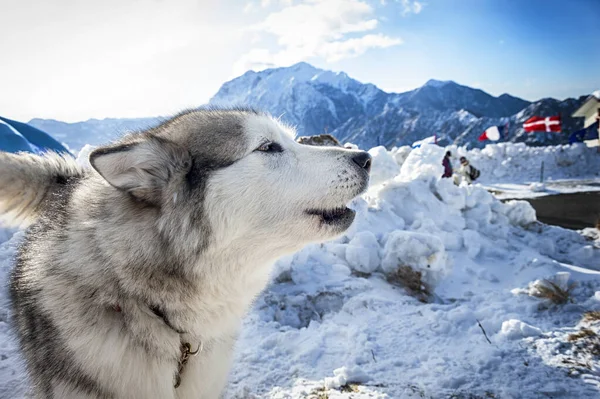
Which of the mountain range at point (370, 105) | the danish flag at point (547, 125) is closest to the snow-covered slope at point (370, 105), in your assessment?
the mountain range at point (370, 105)

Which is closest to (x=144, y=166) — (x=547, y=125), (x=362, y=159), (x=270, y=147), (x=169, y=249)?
(x=169, y=249)

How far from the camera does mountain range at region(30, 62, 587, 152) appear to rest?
68.2 meters

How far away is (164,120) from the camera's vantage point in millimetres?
2510

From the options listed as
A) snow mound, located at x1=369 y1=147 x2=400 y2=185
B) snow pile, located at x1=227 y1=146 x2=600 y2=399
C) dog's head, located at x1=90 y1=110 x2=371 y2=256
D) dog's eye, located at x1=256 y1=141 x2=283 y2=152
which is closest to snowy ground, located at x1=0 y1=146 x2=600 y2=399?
snow pile, located at x1=227 y1=146 x2=600 y2=399

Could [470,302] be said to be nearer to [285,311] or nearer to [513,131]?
[285,311]

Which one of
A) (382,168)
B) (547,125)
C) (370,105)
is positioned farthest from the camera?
(370,105)

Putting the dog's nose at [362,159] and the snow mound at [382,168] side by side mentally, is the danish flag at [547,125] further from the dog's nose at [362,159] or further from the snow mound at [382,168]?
the dog's nose at [362,159]

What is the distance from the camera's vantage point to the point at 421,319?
3.64m

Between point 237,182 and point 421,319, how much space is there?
8.90ft

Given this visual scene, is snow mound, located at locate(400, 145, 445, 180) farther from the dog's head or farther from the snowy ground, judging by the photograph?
the dog's head

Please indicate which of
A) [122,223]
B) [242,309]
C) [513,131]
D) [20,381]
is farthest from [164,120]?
[513,131]

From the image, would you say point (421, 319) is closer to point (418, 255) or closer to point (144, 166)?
point (418, 255)

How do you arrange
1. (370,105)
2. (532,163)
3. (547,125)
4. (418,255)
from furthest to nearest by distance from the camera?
(370,105)
(547,125)
(532,163)
(418,255)

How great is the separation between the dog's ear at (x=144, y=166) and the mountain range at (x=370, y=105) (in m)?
59.5
